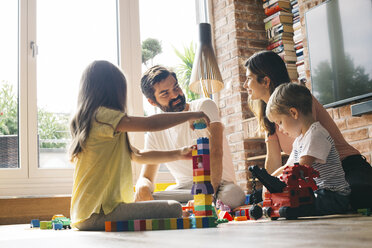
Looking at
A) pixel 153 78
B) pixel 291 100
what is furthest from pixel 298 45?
pixel 291 100

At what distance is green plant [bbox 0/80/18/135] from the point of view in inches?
129

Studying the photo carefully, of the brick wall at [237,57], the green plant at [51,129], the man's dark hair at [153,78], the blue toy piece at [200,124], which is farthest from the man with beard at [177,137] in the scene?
the green plant at [51,129]

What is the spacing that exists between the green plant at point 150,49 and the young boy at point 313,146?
2140 mm

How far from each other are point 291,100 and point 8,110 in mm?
2338

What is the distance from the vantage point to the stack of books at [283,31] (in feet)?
11.4

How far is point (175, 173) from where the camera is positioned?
252 centimetres

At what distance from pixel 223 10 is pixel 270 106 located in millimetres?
2238

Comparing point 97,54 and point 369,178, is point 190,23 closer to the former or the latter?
point 97,54

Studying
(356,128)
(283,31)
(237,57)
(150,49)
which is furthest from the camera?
(150,49)

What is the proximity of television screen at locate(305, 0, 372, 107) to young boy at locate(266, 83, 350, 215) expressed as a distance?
0.98 metres

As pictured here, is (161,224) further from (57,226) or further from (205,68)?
(205,68)

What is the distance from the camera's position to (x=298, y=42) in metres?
3.41

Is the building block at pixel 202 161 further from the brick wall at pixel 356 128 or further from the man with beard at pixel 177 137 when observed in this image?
the brick wall at pixel 356 128

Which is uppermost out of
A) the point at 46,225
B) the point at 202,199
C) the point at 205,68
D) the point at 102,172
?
the point at 205,68
